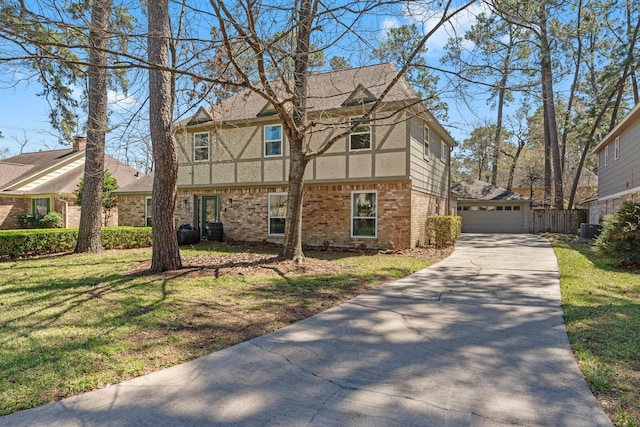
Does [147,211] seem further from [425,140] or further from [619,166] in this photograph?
[619,166]

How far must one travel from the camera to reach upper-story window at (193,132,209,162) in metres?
16.3

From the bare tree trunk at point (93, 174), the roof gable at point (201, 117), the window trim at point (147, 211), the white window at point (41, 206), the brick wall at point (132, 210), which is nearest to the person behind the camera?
the bare tree trunk at point (93, 174)

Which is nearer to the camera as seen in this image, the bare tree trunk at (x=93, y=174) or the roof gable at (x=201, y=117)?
the bare tree trunk at (x=93, y=174)

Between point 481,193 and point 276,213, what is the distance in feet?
52.9

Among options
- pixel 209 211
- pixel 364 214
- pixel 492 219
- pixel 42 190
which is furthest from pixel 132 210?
pixel 492 219

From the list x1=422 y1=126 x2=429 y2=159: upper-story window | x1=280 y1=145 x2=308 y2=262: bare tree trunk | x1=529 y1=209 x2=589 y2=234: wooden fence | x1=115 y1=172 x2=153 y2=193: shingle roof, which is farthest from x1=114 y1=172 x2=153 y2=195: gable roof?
x1=529 y1=209 x2=589 y2=234: wooden fence

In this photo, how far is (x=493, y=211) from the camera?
24.6m

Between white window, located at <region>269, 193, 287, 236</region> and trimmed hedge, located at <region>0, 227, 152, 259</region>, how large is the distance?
4750 mm

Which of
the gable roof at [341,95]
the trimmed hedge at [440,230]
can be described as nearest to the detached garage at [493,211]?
the gable roof at [341,95]

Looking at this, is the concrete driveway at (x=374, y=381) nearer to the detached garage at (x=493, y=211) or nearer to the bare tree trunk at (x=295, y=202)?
the bare tree trunk at (x=295, y=202)

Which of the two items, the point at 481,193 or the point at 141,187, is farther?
the point at 481,193

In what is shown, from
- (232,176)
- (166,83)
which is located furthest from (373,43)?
(232,176)

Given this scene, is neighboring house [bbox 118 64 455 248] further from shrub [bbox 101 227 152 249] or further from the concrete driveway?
the concrete driveway

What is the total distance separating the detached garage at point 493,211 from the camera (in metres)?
23.9
